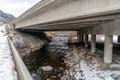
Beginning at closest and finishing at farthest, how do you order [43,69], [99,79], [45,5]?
1. [99,79]
2. [43,69]
3. [45,5]

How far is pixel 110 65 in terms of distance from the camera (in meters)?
13.9

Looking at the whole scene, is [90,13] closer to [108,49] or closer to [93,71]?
[93,71]

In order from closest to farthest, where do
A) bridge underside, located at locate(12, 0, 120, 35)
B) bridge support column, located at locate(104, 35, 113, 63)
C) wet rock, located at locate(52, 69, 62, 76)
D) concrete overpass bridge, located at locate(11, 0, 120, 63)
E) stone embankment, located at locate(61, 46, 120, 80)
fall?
bridge underside, located at locate(12, 0, 120, 35), concrete overpass bridge, located at locate(11, 0, 120, 63), stone embankment, located at locate(61, 46, 120, 80), wet rock, located at locate(52, 69, 62, 76), bridge support column, located at locate(104, 35, 113, 63)

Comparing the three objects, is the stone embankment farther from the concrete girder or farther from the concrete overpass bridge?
the concrete girder

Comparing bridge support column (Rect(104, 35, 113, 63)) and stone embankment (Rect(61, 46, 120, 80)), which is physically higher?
bridge support column (Rect(104, 35, 113, 63))

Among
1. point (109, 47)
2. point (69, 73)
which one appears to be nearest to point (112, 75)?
point (69, 73)

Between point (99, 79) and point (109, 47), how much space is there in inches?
191

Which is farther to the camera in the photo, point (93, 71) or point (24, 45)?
point (24, 45)

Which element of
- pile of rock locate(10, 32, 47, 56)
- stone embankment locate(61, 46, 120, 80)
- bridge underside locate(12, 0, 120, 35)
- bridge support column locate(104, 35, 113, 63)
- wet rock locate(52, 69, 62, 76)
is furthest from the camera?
pile of rock locate(10, 32, 47, 56)

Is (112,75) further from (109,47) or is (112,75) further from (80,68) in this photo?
(109,47)

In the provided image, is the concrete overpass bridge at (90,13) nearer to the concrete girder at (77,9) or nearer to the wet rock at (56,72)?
the concrete girder at (77,9)

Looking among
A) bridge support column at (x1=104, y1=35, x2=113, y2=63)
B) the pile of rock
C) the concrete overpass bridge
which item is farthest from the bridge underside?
the pile of rock

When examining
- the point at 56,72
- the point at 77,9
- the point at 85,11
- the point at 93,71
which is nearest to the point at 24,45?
the point at 56,72

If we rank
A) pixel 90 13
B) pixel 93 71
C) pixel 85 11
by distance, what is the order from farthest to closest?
pixel 93 71, pixel 85 11, pixel 90 13
